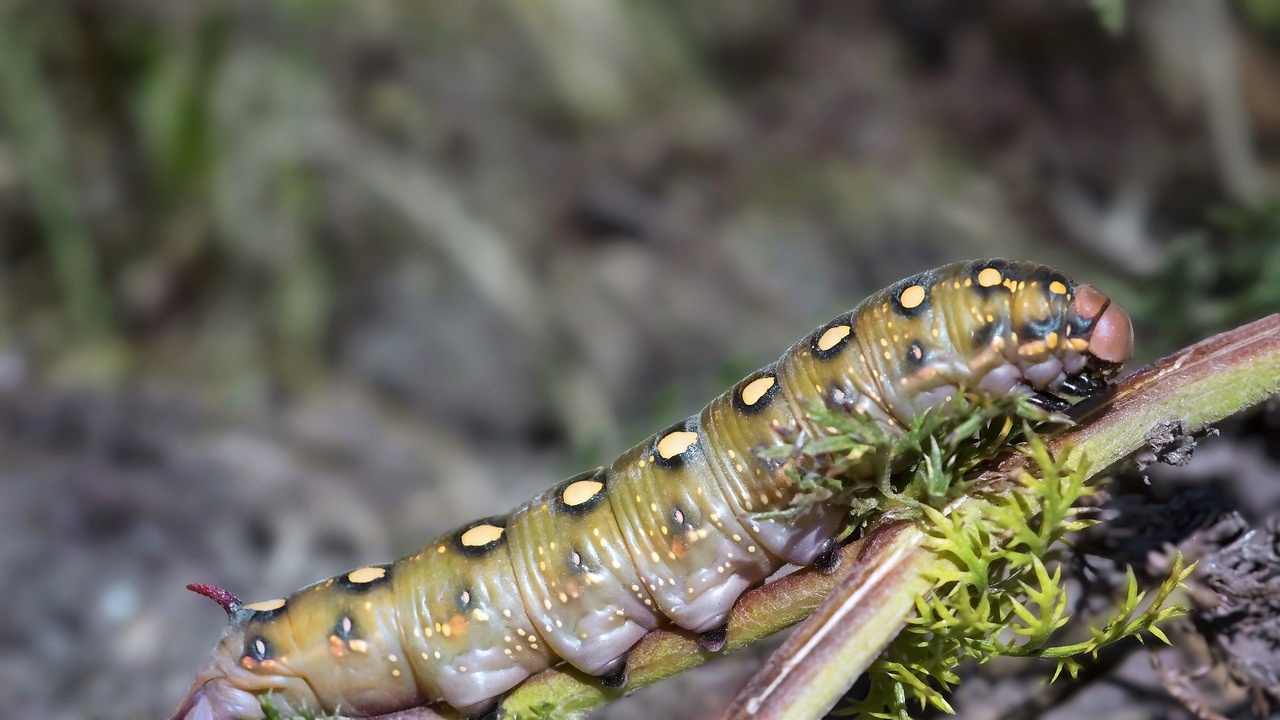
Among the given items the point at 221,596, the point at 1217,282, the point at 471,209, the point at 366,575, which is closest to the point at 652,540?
the point at 366,575

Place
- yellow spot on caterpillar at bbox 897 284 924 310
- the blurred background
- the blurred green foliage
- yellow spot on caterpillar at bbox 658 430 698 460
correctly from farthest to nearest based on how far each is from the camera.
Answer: the blurred background, the blurred green foliage, yellow spot on caterpillar at bbox 658 430 698 460, yellow spot on caterpillar at bbox 897 284 924 310

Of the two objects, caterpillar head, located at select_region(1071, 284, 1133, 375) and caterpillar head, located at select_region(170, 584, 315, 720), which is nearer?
caterpillar head, located at select_region(1071, 284, 1133, 375)

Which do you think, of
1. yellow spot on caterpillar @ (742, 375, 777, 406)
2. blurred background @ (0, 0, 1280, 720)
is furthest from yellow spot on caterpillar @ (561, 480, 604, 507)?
blurred background @ (0, 0, 1280, 720)

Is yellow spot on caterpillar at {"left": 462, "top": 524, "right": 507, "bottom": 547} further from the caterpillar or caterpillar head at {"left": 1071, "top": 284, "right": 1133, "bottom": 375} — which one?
caterpillar head at {"left": 1071, "top": 284, "right": 1133, "bottom": 375}

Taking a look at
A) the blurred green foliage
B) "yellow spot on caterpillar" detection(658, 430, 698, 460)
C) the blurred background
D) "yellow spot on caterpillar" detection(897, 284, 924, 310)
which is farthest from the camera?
the blurred background

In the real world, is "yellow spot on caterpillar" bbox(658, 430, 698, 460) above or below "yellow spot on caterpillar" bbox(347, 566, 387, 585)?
below

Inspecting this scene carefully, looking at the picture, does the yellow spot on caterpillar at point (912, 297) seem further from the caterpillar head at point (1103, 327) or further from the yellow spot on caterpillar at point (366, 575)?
the yellow spot on caterpillar at point (366, 575)

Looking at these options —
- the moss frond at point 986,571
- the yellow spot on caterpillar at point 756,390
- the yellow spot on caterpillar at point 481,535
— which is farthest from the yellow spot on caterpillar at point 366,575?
the moss frond at point 986,571

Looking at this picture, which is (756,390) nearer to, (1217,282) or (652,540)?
(652,540)

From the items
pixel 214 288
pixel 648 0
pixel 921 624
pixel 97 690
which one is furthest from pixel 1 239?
pixel 921 624
